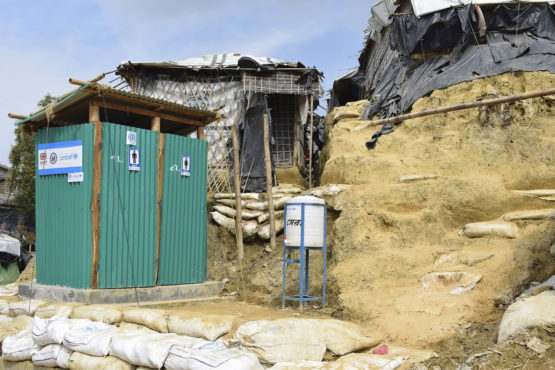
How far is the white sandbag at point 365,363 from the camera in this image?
4.17 m

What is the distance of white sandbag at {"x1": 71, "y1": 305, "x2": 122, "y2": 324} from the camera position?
236 inches

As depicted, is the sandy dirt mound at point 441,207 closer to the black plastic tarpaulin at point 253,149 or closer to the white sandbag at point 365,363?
the white sandbag at point 365,363

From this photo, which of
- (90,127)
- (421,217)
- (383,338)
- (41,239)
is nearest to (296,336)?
(383,338)

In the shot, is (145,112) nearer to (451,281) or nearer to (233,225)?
(233,225)

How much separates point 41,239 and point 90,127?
6.82 ft

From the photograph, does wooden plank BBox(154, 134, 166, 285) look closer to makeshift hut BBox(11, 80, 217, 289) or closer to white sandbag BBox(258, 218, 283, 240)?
makeshift hut BBox(11, 80, 217, 289)

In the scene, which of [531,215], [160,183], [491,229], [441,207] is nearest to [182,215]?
[160,183]

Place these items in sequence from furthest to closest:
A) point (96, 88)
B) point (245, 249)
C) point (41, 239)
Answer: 1. point (245, 249)
2. point (41, 239)
3. point (96, 88)

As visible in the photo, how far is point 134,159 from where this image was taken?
23.9 ft

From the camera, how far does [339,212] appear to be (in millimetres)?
8508

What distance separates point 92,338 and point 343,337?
2812 mm

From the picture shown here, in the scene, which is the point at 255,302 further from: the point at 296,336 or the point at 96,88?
the point at 96,88

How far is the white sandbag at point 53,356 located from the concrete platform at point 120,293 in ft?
2.75

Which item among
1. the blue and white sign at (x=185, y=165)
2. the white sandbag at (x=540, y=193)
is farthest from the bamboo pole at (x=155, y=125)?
the white sandbag at (x=540, y=193)
